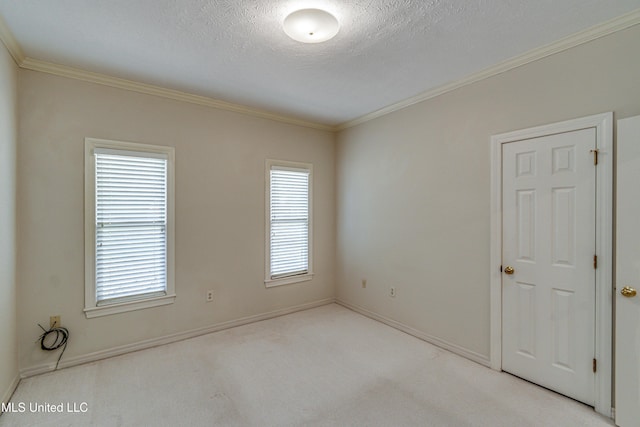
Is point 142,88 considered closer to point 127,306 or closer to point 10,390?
point 127,306

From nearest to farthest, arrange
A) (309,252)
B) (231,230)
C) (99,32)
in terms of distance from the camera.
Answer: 1. (99,32)
2. (231,230)
3. (309,252)

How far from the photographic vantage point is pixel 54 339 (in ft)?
8.78

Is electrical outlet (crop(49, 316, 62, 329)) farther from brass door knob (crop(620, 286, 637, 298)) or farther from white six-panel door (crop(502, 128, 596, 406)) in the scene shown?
brass door knob (crop(620, 286, 637, 298))

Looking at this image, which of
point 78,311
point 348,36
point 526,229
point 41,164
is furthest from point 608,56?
point 78,311

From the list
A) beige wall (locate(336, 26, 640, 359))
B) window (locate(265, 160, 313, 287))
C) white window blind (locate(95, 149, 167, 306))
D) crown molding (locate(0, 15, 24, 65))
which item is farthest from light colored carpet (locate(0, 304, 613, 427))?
crown molding (locate(0, 15, 24, 65))

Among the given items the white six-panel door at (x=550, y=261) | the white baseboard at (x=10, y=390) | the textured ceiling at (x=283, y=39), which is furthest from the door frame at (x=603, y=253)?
the white baseboard at (x=10, y=390)

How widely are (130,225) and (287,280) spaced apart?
2018mm

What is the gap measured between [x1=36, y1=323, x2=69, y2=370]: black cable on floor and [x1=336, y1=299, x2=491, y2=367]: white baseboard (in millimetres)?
3210

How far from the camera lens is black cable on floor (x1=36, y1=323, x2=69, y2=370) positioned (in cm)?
263

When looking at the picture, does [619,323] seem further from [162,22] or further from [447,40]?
[162,22]

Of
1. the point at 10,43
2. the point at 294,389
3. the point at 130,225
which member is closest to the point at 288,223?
the point at 130,225

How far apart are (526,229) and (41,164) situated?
421 centimetres

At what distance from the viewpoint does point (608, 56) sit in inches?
82.5

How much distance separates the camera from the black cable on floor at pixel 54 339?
263 centimetres
